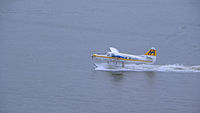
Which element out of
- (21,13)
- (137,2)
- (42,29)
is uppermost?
(137,2)

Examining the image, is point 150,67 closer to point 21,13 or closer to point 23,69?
point 23,69

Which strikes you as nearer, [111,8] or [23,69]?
[23,69]

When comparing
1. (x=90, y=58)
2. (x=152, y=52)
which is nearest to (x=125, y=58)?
(x=152, y=52)

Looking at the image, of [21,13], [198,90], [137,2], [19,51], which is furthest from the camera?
[137,2]

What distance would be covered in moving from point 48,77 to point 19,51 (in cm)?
1233

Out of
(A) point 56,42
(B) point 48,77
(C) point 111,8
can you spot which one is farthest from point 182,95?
(C) point 111,8

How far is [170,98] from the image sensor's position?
38219 mm

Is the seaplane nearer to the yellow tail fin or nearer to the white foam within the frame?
the yellow tail fin

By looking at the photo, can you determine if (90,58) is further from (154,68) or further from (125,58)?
(154,68)

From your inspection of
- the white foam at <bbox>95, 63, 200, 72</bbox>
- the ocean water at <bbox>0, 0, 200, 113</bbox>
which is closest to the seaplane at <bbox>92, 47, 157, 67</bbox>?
the white foam at <bbox>95, 63, 200, 72</bbox>

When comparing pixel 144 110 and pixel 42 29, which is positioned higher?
pixel 42 29

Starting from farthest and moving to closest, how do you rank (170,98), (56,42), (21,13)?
(21,13)
(56,42)
(170,98)

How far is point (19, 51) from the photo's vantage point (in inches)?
2082

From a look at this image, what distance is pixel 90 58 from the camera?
50281 mm
